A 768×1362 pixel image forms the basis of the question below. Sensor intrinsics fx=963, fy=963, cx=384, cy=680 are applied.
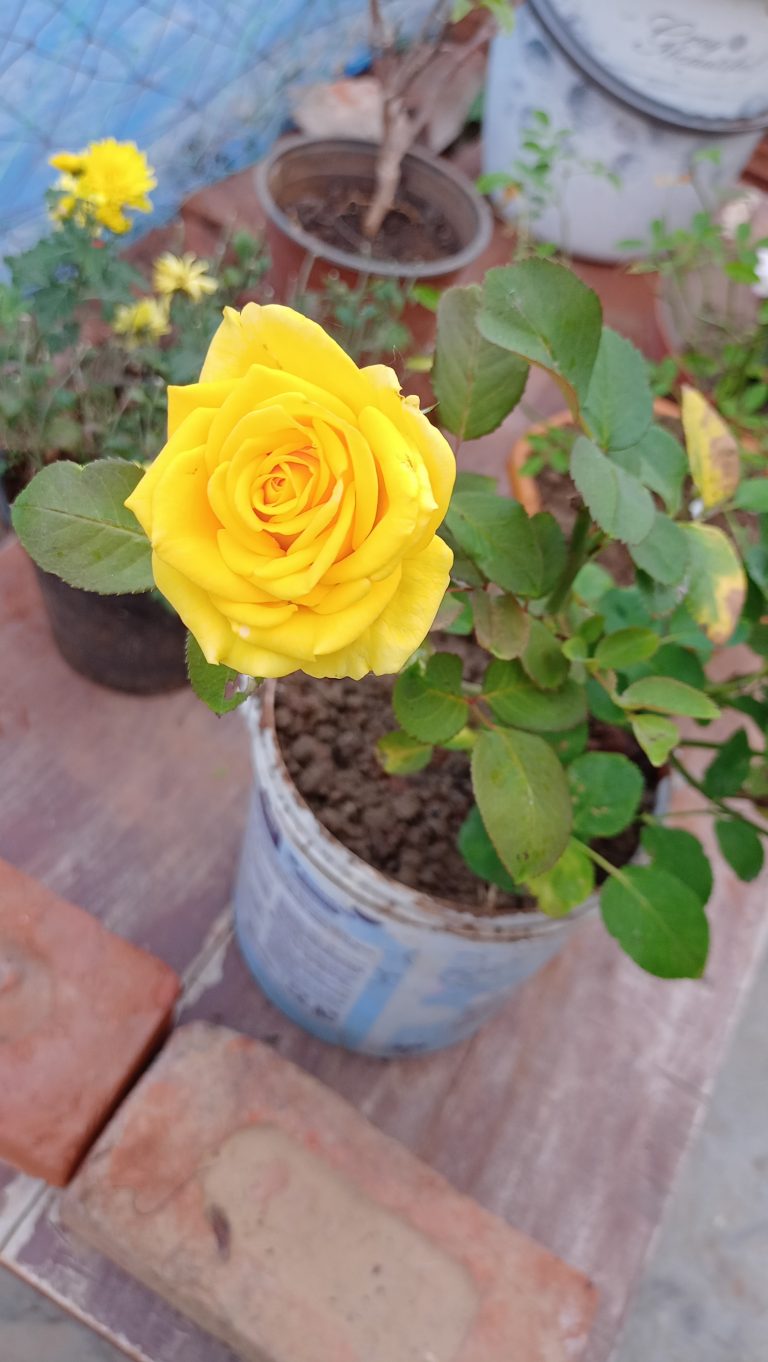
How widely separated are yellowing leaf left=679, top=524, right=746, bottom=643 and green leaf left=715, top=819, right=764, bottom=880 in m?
0.16

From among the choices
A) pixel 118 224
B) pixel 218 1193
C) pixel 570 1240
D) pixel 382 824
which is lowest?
pixel 570 1240

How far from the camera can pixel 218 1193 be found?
75 centimetres

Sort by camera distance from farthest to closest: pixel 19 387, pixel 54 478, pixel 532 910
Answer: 1. pixel 19 387
2. pixel 532 910
3. pixel 54 478

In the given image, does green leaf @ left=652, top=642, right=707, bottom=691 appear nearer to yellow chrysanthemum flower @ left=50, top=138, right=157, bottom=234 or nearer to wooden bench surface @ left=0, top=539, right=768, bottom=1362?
wooden bench surface @ left=0, top=539, right=768, bottom=1362

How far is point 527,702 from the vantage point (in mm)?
575

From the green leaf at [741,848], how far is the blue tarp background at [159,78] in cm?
114

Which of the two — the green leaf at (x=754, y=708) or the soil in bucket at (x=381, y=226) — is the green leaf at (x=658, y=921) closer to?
the green leaf at (x=754, y=708)

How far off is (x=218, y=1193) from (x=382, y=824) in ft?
1.03

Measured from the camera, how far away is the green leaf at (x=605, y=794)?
24.2 inches

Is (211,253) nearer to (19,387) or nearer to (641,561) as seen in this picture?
(19,387)

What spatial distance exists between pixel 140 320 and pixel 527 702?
58 cm

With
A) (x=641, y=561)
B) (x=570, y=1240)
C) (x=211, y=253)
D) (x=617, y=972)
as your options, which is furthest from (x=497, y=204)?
(x=570, y=1240)

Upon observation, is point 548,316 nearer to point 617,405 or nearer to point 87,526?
point 617,405

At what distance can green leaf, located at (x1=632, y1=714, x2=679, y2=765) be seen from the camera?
54cm
